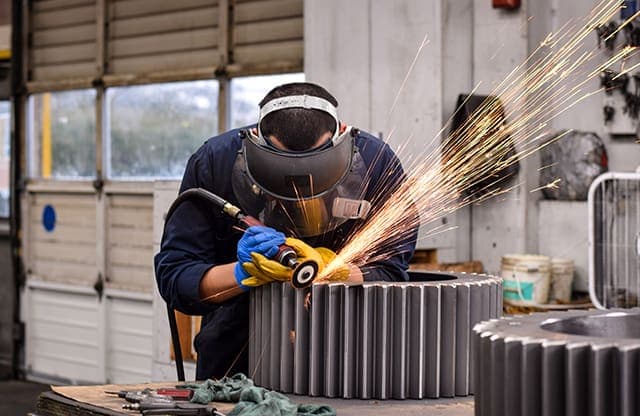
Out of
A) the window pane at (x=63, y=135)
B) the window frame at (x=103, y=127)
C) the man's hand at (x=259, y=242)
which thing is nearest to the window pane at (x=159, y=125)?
the window frame at (x=103, y=127)

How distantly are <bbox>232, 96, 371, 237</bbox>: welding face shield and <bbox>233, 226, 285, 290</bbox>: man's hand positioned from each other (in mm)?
95

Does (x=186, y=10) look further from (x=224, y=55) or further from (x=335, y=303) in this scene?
(x=335, y=303)

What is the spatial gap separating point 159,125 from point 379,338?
4.82 m

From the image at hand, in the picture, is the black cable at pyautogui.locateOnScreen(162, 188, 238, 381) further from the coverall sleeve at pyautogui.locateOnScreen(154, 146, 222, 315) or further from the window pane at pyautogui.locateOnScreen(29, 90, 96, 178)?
the window pane at pyautogui.locateOnScreen(29, 90, 96, 178)

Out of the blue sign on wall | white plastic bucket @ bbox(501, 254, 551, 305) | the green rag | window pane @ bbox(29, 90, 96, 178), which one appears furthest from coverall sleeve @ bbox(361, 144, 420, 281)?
the blue sign on wall

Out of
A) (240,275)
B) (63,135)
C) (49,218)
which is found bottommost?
(240,275)

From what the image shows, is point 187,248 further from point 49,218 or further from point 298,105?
point 49,218

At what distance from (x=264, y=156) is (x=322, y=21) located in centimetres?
287

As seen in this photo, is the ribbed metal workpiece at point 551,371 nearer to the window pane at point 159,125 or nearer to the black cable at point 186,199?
the black cable at point 186,199

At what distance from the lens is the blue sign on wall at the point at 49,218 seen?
8078mm

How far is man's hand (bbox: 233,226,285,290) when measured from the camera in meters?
2.72

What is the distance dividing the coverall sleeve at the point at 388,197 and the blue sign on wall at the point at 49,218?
17.3 ft

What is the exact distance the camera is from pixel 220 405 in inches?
101

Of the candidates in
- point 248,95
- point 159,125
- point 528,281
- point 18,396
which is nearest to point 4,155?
point 159,125
